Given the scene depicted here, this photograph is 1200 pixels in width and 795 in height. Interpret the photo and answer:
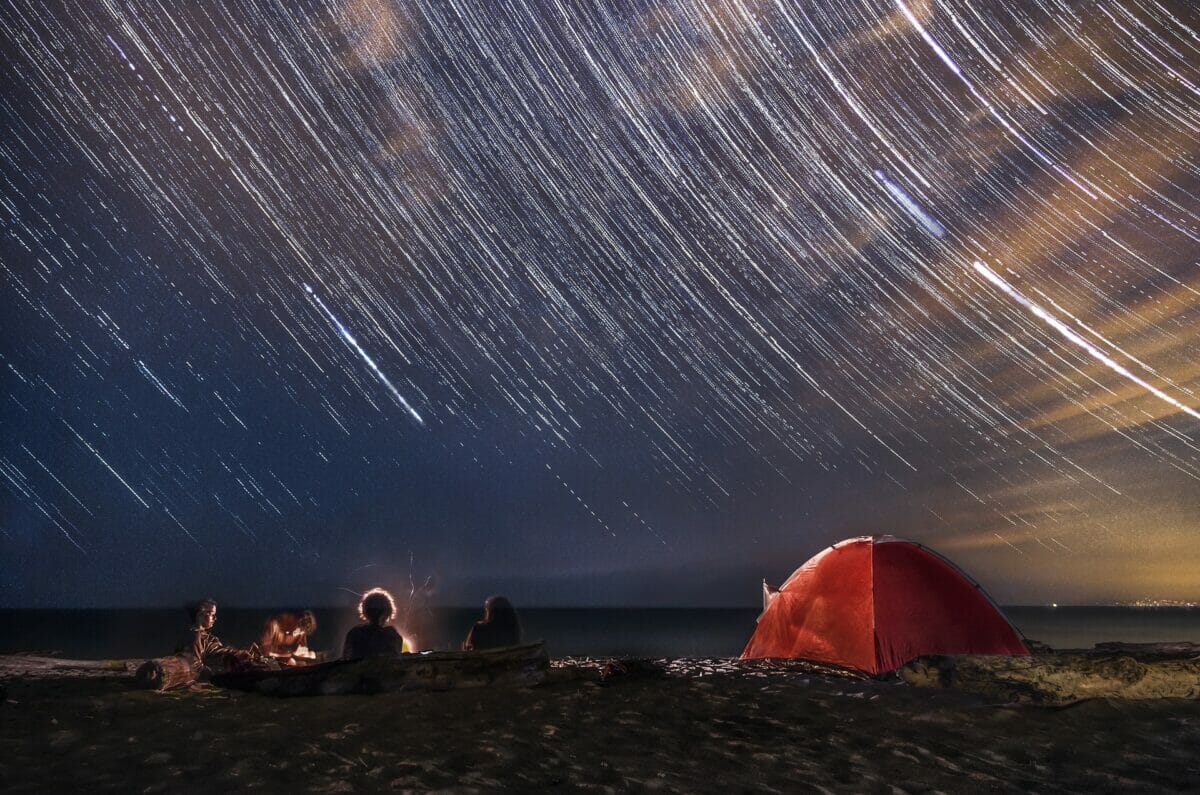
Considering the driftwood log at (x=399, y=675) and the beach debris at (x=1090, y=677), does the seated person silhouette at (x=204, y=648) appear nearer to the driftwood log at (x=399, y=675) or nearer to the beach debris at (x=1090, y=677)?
the driftwood log at (x=399, y=675)

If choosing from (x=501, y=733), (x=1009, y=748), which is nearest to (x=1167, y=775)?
(x=1009, y=748)

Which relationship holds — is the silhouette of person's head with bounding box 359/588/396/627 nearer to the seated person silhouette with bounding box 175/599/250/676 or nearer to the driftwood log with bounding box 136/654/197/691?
the seated person silhouette with bounding box 175/599/250/676

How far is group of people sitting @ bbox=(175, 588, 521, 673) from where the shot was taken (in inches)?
389

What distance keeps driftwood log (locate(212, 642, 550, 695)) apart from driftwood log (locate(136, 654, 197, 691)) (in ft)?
3.54

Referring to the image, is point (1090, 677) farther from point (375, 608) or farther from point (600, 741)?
point (375, 608)

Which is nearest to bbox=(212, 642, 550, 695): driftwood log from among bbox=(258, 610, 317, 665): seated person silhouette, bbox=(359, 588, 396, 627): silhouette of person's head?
bbox=(359, 588, 396, 627): silhouette of person's head

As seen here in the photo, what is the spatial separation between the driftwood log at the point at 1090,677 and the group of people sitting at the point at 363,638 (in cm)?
629

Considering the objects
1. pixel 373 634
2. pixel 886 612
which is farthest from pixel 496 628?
pixel 886 612

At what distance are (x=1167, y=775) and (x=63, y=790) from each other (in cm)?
747

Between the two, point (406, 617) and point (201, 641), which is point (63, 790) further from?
point (406, 617)

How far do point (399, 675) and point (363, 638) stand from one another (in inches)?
66.3

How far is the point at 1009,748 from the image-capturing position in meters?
5.95

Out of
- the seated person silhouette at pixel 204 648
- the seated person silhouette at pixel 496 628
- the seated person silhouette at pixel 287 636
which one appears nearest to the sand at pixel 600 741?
the seated person silhouette at pixel 204 648

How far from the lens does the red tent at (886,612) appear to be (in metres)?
12.5
